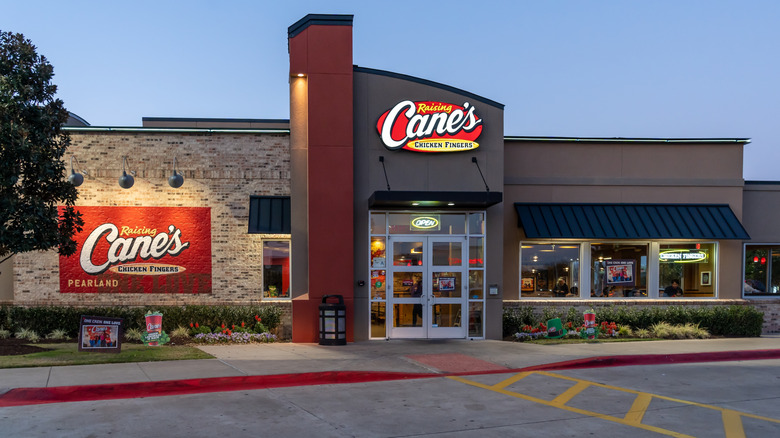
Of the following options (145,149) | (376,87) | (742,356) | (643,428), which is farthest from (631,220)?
(145,149)

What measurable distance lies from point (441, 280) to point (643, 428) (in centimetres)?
848

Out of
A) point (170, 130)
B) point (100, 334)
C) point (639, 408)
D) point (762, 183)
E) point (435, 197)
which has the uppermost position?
point (170, 130)

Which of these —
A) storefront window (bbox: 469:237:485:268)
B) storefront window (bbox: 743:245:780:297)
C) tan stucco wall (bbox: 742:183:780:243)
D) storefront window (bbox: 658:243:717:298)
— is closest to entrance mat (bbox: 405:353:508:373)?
storefront window (bbox: 469:237:485:268)

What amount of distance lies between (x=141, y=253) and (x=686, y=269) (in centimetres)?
1525

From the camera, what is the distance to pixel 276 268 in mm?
16891

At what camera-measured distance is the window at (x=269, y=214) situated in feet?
53.9

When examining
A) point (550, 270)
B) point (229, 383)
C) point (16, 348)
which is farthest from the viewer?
point (550, 270)

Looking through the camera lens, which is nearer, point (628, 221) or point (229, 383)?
point (229, 383)

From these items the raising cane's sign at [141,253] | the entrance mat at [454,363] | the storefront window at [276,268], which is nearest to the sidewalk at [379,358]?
the entrance mat at [454,363]

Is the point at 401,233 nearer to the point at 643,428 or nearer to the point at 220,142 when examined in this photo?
the point at 220,142

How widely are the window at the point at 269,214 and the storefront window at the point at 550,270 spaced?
669 centimetres

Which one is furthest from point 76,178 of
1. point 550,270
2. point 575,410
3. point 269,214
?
point 550,270

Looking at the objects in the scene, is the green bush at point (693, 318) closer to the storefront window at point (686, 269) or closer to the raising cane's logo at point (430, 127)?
the storefront window at point (686, 269)

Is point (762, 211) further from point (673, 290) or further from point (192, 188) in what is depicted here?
point (192, 188)
